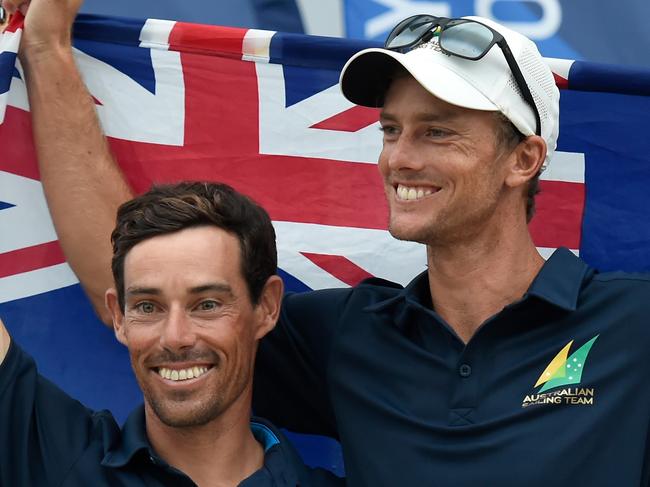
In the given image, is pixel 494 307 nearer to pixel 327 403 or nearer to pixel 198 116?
pixel 327 403

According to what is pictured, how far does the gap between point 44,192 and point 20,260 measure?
9.8 inches

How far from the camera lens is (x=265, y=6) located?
4.92 metres

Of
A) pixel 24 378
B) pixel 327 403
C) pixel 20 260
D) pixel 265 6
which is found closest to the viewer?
pixel 24 378

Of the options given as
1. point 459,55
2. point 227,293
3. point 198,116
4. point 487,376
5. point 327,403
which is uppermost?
point 459,55

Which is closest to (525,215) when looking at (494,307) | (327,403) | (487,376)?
(494,307)

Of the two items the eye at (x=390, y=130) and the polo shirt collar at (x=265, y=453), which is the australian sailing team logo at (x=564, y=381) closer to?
the polo shirt collar at (x=265, y=453)

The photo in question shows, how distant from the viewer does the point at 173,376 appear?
3.42 meters

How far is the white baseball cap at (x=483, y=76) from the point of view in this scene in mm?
3586

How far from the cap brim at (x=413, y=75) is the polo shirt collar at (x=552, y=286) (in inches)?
18.7

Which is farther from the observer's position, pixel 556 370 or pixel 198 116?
pixel 198 116

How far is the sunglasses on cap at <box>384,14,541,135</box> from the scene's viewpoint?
362cm

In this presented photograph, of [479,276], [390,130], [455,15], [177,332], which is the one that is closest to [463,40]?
[390,130]

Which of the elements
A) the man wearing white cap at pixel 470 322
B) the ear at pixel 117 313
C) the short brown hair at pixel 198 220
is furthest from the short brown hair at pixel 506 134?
the ear at pixel 117 313

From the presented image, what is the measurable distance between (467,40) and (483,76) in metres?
0.11
